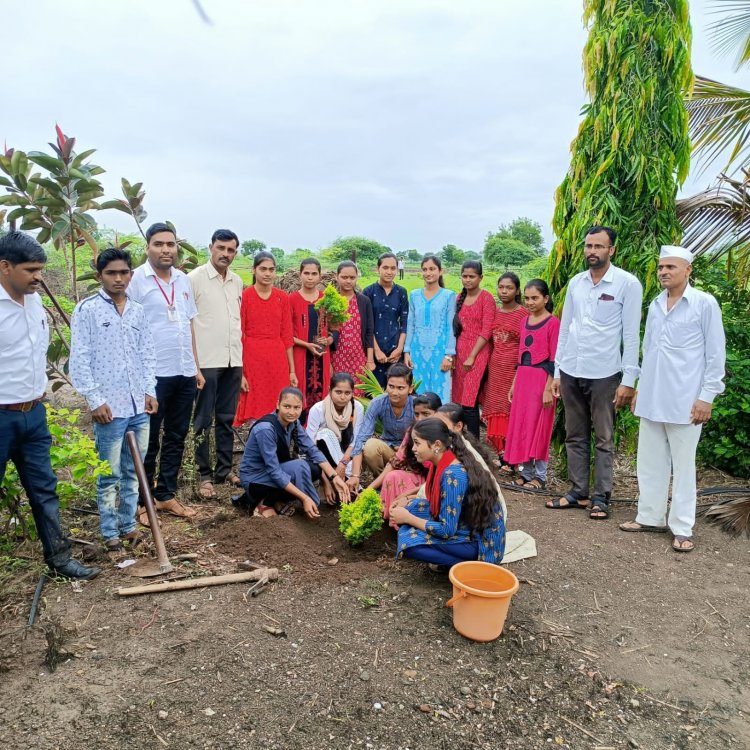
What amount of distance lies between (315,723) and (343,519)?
157 centimetres

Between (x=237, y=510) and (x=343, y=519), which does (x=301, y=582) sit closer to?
(x=343, y=519)

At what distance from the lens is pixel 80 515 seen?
433cm

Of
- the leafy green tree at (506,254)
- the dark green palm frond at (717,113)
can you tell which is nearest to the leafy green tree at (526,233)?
the leafy green tree at (506,254)

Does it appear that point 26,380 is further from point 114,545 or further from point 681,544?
point 681,544

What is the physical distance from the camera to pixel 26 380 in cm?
301

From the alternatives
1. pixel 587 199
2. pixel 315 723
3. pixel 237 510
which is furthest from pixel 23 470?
pixel 587 199

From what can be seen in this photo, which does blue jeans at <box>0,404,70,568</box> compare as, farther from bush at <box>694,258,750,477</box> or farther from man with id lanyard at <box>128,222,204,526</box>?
bush at <box>694,258,750,477</box>

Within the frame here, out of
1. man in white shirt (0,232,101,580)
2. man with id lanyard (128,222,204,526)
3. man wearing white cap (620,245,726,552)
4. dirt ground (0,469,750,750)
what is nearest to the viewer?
dirt ground (0,469,750,750)

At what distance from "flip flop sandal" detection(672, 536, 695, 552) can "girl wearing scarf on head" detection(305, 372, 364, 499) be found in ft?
7.42

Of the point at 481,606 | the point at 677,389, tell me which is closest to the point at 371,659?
the point at 481,606

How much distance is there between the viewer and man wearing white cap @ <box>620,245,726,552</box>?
3885 millimetres

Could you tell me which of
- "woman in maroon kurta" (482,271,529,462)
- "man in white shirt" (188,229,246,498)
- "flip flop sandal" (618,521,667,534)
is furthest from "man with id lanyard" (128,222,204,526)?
"flip flop sandal" (618,521,667,534)

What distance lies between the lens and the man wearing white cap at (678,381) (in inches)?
153

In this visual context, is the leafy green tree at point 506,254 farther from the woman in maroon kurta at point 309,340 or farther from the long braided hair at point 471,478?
the long braided hair at point 471,478
